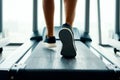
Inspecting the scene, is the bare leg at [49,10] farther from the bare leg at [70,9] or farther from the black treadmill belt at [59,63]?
the black treadmill belt at [59,63]

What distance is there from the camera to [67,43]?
1.58m

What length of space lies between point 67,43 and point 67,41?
0.02m

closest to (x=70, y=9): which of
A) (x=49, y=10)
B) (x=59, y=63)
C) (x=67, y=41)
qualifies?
(x=49, y=10)

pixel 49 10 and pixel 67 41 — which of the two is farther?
pixel 49 10

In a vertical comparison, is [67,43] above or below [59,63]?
above

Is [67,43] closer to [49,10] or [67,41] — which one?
[67,41]

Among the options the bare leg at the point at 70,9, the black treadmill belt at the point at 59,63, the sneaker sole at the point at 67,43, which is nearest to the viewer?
the black treadmill belt at the point at 59,63

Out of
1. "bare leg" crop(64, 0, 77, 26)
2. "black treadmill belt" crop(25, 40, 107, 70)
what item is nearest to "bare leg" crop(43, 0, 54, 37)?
"bare leg" crop(64, 0, 77, 26)

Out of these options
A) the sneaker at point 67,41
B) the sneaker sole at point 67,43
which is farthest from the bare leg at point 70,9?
the sneaker sole at point 67,43

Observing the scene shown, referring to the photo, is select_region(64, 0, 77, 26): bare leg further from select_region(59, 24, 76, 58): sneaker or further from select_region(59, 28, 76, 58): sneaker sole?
select_region(59, 28, 76, 58): sneaker sole

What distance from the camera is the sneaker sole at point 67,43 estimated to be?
1.52 metres

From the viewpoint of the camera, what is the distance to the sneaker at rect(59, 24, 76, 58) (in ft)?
5.00
